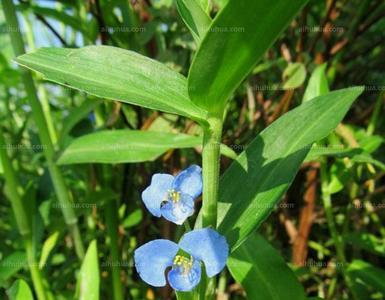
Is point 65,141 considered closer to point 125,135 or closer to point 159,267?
point 125,135

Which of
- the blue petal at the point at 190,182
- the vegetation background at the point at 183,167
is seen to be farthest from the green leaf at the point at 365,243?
the blue petal at the point at 190,182

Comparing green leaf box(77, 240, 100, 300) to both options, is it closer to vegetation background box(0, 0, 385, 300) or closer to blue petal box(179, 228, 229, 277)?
vegetation background box(0, 0, 385, 300)

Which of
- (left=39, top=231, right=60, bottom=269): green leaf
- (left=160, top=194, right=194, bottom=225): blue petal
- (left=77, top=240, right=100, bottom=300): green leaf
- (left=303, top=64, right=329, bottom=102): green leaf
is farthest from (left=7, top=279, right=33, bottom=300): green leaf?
(left=303, top=64, right=329, bottom=102): green leaf

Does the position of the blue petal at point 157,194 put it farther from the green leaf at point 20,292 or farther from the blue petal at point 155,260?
the green leaf at point 20,292

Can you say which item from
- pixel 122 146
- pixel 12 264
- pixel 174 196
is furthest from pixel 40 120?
pixel 174 196

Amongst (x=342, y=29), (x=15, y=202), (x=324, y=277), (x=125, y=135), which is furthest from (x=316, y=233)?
(x=15, y=202)
